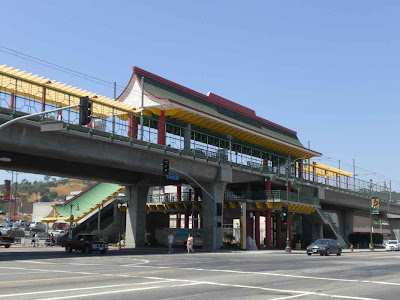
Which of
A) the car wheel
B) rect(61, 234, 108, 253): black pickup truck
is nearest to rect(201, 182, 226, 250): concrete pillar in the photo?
rect(61, 234, 108, 253): black pickup truck

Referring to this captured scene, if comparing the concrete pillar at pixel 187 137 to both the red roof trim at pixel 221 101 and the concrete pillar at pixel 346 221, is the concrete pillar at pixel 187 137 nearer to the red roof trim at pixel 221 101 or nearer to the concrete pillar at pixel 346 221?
the red roof trim at pixel 221 101

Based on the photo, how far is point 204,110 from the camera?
175ft

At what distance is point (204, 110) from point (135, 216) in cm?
1419

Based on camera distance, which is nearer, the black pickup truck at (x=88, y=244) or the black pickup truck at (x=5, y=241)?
the black pickup truck at (x=88, y=244)

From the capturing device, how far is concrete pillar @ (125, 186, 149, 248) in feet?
169

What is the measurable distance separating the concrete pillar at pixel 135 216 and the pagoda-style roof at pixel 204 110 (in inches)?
354

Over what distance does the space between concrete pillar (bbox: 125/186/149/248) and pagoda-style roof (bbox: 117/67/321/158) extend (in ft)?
29.5

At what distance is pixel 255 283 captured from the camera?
16.3 m

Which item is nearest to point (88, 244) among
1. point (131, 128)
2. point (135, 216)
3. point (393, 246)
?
point (131, 128)

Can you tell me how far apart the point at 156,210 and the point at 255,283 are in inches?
1798

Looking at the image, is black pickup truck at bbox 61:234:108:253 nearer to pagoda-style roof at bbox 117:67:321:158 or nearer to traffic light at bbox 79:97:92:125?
pagoda-style roof at bbox 117:67:321:158

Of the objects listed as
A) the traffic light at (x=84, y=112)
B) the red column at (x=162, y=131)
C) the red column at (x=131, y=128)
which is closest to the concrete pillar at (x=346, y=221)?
the red column at (x=162, y=131)

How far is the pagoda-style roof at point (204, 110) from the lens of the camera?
1887 inches

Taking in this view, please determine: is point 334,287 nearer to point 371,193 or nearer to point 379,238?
point 371,193
